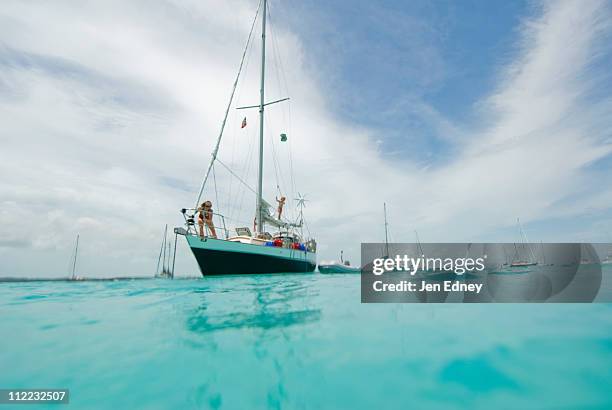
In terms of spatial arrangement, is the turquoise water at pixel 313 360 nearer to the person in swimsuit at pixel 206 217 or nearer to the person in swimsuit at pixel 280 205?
the person in swimsuit at pixel 206 217

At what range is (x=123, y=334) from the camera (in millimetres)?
4828

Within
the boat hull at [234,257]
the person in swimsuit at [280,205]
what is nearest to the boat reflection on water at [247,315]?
the boat hull at [234,257]

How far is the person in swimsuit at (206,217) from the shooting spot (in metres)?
22.0

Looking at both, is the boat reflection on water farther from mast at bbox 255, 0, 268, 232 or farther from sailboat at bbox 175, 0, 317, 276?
mast at bbox 255, 0, 268, 232

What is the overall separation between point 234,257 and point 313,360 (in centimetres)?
2086

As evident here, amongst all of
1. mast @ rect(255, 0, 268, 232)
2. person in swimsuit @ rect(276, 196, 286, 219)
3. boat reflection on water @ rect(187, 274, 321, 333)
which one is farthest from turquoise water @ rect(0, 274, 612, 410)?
person in swimsuit @ rect(276, 196, 286, 219)

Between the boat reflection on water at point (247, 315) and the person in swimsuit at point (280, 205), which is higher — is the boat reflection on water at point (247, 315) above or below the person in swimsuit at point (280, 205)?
below

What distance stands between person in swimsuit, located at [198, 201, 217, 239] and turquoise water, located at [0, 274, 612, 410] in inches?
629

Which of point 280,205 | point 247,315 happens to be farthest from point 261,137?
point 247,315

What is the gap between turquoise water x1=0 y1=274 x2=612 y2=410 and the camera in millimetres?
2887

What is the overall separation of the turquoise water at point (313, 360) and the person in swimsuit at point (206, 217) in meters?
16.0

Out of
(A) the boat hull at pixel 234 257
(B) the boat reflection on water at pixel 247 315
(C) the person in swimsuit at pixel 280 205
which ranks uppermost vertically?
(C) the person in swimsuit at pixel 280 205

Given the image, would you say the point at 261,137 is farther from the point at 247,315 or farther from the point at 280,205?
the point at 247,315

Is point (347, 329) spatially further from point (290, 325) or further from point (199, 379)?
point (199, 379)
